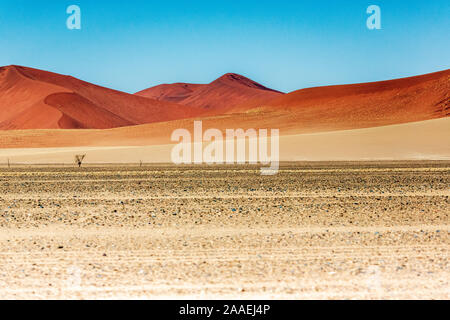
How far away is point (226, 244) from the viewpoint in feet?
→ 27.9

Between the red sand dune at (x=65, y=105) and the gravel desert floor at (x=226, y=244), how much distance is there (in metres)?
98.8

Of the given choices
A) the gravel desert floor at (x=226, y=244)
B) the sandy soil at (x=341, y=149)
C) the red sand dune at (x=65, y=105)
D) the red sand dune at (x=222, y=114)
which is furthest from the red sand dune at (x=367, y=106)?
the gravel desert floor at (x=226, y=244)

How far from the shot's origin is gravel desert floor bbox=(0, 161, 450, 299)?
6.04 m

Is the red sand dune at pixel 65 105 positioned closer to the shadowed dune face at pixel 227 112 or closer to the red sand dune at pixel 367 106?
the shadowed dune face at pixel 227 112

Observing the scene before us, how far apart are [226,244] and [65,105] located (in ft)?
390

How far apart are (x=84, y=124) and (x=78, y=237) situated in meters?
110

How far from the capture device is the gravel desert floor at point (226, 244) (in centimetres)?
604

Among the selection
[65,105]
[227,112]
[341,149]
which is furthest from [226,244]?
[65,105]

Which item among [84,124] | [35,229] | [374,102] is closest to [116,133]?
[374,102]

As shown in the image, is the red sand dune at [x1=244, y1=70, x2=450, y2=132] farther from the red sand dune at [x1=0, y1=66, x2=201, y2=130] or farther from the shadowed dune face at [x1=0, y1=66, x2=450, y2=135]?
the red sand dune at [x1=0, y1=66, x2=201, y2=130]

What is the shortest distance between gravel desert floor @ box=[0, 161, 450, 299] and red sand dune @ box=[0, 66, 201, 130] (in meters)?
98.8

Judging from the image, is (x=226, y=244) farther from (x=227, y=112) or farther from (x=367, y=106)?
(x=227, y=112)

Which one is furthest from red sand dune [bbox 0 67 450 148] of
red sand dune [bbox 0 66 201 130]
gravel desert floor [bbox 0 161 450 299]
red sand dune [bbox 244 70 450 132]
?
gravel desert floor [bbox 0 161 450 299]
